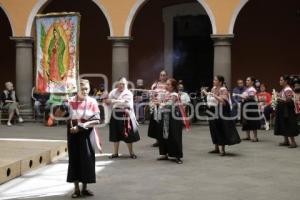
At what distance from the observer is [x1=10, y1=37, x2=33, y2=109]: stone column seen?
16.3 metres

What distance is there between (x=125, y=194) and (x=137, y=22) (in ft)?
44.1

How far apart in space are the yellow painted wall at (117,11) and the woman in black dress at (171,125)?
6.91 m

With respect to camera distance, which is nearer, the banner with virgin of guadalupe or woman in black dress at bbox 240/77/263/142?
the banner with virgin of guadalupe

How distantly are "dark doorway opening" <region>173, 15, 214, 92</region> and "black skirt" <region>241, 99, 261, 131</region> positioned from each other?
21.5 feet

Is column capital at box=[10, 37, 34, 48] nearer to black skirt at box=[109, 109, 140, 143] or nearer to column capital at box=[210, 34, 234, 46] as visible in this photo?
column capital at box=[210, 34, 234, 46]

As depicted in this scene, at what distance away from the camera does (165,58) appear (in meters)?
18.8

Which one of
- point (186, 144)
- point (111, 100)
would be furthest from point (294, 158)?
point (111, 100)

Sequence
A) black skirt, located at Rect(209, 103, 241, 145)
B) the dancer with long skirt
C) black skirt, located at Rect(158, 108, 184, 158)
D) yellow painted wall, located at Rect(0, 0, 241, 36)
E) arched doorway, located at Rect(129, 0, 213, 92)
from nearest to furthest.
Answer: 1. black skirt, located at Rect(158, 108, 184, 158)
2. the dancer with long skirt
3. black skirt, located at Rect(209, 103, 241, 145)
4. yellow painted wall, located at Rect(0, 0, 241, 36)
5. arched doorway, located at Rect(129, 0, 213, 92)

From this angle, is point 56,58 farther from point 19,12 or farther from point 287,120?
point 19,12

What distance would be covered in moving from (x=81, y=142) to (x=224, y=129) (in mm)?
3950

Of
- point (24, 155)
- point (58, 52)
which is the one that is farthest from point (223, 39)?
point (58, 52)

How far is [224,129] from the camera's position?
31.3ft

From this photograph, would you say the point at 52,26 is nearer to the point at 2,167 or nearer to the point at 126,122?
the point at 2,167

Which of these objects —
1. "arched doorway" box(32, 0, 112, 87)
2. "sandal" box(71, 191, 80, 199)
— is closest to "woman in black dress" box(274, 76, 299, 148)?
"sandal" box(71, 191, 80, 199)
